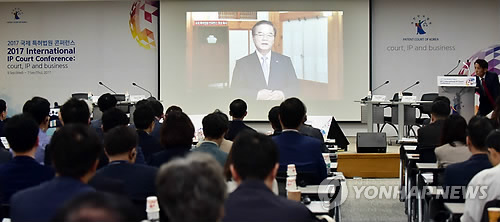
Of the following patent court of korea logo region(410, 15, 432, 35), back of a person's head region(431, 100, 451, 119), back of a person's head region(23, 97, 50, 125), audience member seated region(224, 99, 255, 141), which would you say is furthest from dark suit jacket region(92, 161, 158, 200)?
patent court of korea logo region(410, 15, 432, 35)

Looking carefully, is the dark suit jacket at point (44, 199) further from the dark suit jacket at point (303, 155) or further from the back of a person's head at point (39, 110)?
the back of a person's head at point (39, 110)

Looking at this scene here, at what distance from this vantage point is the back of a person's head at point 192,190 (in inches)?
57.2

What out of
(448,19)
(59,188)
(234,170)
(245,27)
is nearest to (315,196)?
(234,170)

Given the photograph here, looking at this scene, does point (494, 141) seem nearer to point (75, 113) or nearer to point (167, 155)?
point (167, 155)

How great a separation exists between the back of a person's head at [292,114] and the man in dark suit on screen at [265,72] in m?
7.62

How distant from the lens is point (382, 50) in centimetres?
1202

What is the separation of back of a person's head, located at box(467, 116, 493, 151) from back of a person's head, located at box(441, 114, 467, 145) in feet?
2.10

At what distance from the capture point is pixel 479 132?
146 inches

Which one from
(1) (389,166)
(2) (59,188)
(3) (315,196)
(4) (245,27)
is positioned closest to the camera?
(2) (59,188)

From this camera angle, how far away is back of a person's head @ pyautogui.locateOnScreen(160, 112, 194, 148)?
3850mm

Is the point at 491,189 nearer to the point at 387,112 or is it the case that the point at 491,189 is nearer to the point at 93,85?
the point at 387,112

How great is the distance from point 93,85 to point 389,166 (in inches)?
266

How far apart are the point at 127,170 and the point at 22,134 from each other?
705 millimetres

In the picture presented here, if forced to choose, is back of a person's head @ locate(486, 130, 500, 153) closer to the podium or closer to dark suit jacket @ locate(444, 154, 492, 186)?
dark suit jacket @ locate(444, 154, 492, 186)
